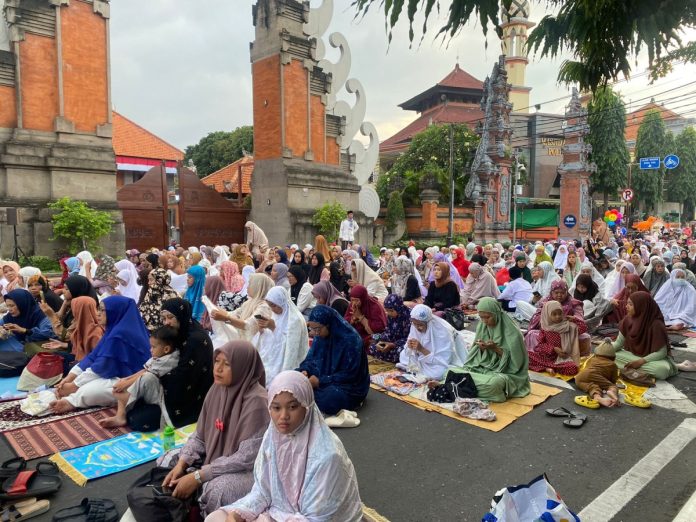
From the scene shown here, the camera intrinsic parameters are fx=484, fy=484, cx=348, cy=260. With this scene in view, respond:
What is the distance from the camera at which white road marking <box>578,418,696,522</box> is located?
120 inches

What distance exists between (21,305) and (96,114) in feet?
29.1

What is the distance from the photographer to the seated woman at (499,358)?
4816 millimetres

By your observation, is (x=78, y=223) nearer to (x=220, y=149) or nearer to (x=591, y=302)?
(x=591, y=302)

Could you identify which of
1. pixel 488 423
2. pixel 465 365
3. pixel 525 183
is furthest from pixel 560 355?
pixel 525 183

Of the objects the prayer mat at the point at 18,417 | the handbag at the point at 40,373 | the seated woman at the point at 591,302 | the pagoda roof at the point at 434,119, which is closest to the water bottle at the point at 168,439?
the prayer mat at the point at 18,417

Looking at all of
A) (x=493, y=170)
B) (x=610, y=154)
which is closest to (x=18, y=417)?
(x=493, y=170)

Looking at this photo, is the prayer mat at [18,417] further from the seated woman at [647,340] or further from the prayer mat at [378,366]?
the seated woman at [647,340]

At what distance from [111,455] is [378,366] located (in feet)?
10.7

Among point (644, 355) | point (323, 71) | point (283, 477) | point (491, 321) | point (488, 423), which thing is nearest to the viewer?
point (283, 477)

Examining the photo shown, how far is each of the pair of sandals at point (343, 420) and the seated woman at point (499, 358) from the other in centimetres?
132

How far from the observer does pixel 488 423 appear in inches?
170

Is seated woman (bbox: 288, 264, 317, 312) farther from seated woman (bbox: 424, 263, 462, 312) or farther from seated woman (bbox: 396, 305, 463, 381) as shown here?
seated woman (bbox: 396, 305, 463, 381)

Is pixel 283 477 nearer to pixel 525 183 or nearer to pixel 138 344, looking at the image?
pixel 138 344

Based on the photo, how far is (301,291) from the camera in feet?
24.5
